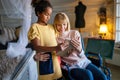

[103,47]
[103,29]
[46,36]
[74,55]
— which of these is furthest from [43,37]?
[103,29]

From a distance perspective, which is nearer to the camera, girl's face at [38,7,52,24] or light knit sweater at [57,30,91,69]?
girl's face at [38,7,52,24]

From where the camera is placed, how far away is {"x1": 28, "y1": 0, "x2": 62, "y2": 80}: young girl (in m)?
1.49

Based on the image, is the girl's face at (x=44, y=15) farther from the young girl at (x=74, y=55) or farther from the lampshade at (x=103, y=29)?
the lampshade at (x=103, y=29)

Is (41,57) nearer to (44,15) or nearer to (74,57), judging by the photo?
(44,15)

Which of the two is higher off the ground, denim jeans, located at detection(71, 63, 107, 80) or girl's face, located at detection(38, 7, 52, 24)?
girl's face, located at detection(38, 7, 52, 24)

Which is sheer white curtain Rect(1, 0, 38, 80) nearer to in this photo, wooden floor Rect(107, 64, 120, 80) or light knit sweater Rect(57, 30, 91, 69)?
light knit sweater Rect(57, 30, 91, 69)

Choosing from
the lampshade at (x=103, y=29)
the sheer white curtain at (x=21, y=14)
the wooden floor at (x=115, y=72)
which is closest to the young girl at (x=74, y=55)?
the sheer white curtain at (x=21, y=14)

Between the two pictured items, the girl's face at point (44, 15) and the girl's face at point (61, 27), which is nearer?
the girl's face at point (44, 15)

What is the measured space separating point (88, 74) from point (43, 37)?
21.3 inches

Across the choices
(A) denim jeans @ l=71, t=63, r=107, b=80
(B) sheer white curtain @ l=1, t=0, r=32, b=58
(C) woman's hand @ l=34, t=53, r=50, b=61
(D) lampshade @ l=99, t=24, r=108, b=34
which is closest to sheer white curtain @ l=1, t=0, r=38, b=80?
(B) sheer white curtain @ l=1, t=0, r=32, b=58

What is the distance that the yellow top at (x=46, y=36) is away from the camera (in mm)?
1527

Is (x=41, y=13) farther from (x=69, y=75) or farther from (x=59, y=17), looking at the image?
(x=69, y=75)

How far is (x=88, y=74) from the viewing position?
1793mm

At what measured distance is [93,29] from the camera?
190 inches
